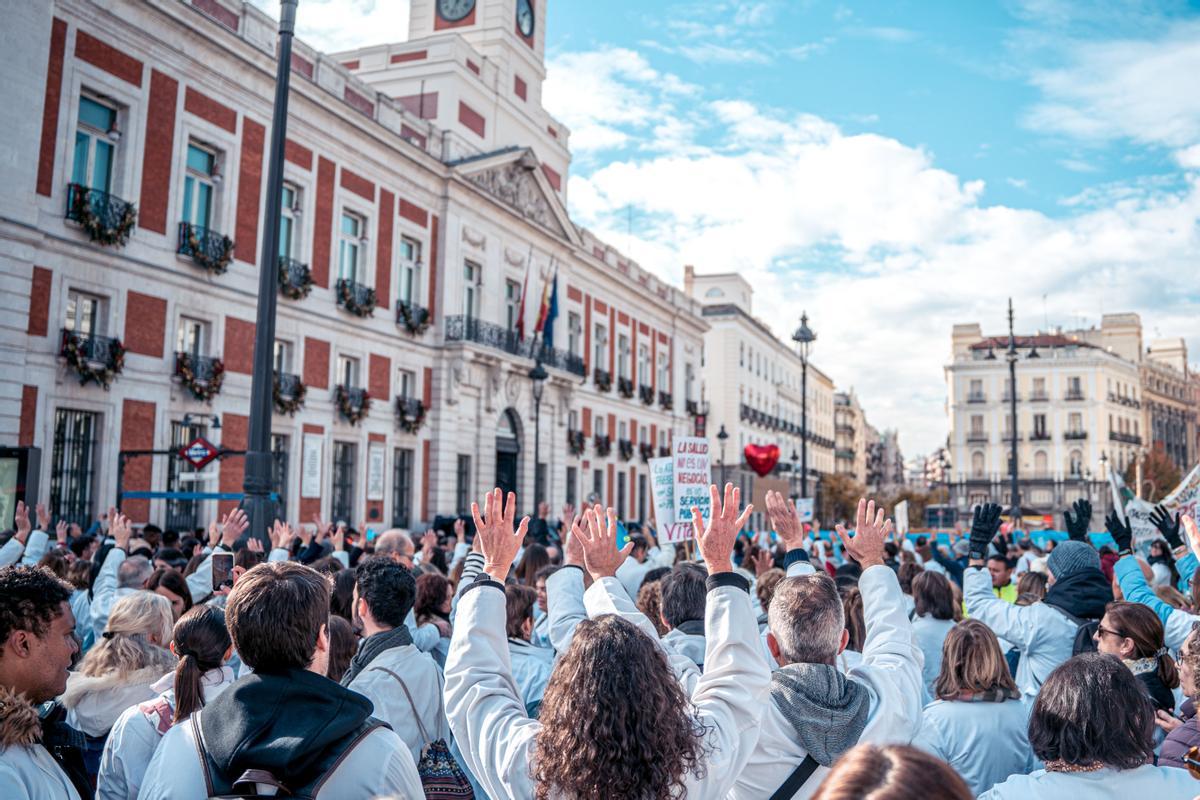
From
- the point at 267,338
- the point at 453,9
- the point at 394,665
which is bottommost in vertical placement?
the point at 394,665

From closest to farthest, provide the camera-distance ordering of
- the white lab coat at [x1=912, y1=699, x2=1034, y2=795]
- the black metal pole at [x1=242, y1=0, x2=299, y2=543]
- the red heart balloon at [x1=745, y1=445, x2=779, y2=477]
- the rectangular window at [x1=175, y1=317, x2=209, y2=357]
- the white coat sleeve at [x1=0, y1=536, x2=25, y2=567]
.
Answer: the white lab coat at [x1=912, y1=699, x2=1034, y2=795] → the white coat sleeve at [x1=0, y1=536, x2=25, y2=567] → the black metal pole at [x1=242, y1=0, x2=299, y2=543] → the rectangular window at [x1=175, y1=317, x2=209, y2=357] → the red heart balloon at [x1=745, y1=445, x2=779, y2=477]

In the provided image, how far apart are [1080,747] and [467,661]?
1956 millimetres

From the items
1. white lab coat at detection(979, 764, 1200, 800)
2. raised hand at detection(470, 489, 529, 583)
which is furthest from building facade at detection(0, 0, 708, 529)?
white lab coat at detection(979, 764, 1200, 800)

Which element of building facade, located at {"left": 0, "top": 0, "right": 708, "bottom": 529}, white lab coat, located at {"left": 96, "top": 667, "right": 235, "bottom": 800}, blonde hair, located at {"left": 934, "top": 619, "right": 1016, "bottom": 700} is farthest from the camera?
building facade, located at {"left": 0, "top": 0, "right": 708, "bottom": 529}

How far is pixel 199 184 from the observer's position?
21688 mm

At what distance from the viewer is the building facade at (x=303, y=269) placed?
1800 cm

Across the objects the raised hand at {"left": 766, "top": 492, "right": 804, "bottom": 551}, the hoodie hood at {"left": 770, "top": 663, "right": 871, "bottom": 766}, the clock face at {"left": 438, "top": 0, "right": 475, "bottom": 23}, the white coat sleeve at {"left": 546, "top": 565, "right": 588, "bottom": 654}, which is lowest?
the hoodie hood at {"left": 770, "top": 663, "right": 871, "bottom": 766}

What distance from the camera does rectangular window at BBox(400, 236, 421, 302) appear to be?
29.0 metres

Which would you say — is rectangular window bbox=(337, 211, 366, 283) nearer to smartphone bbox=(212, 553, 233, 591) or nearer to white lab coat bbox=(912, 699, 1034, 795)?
smartphone bbox=(212, 553, 233, 591)

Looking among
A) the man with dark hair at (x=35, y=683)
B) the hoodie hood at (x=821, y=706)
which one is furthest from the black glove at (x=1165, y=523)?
the man with dark hair at (x=35, y=683)

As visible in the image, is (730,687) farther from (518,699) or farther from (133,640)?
(133,640)

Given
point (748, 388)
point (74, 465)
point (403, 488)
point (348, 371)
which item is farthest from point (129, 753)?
point (748, 388)

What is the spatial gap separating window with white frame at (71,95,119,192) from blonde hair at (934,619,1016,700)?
1882 cm

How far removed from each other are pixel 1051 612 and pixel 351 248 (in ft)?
→ 77.5
